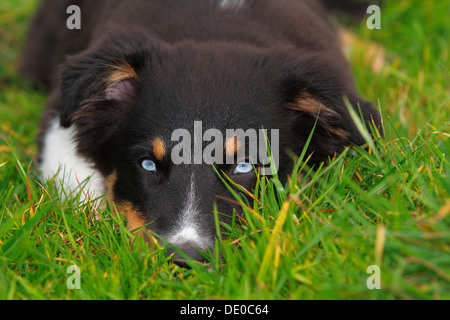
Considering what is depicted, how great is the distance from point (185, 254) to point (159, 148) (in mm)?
636

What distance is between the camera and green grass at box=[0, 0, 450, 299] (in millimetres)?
2258

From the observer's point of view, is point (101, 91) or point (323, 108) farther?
point (101, 91)

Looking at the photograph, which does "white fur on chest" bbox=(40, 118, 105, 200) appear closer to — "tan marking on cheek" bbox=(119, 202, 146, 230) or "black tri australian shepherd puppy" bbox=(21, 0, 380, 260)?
"black tri australian shepherd puppy" bbox=(21, 0, 380, 260)

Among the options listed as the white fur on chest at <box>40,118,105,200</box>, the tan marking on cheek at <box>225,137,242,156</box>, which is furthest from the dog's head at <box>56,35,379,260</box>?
the white fur on chest at <box>40,118,105,200</box>

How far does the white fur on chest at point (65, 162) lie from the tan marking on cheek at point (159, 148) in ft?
2.09

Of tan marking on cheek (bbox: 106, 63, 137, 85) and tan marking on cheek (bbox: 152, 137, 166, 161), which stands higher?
tan marking on cheek (bbox: 106, 63, 137, 85)

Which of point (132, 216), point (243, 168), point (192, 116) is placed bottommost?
point (132, 216)

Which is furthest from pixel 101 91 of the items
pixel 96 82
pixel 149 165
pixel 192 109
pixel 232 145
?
pixel 232 145

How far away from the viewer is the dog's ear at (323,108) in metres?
3.01

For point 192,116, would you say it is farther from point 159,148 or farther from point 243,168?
point 243,168

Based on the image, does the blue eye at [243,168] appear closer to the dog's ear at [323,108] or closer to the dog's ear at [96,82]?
the dog's ear at [323,108]

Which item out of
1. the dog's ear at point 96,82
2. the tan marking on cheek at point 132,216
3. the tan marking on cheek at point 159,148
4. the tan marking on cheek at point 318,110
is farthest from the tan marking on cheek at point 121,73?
the tan marking on cheek at point 318,110

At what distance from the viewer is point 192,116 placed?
2.92 meters

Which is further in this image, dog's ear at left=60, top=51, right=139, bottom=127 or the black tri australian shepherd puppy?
dog's ear at left=60, top=51, right=139, bottom=127
